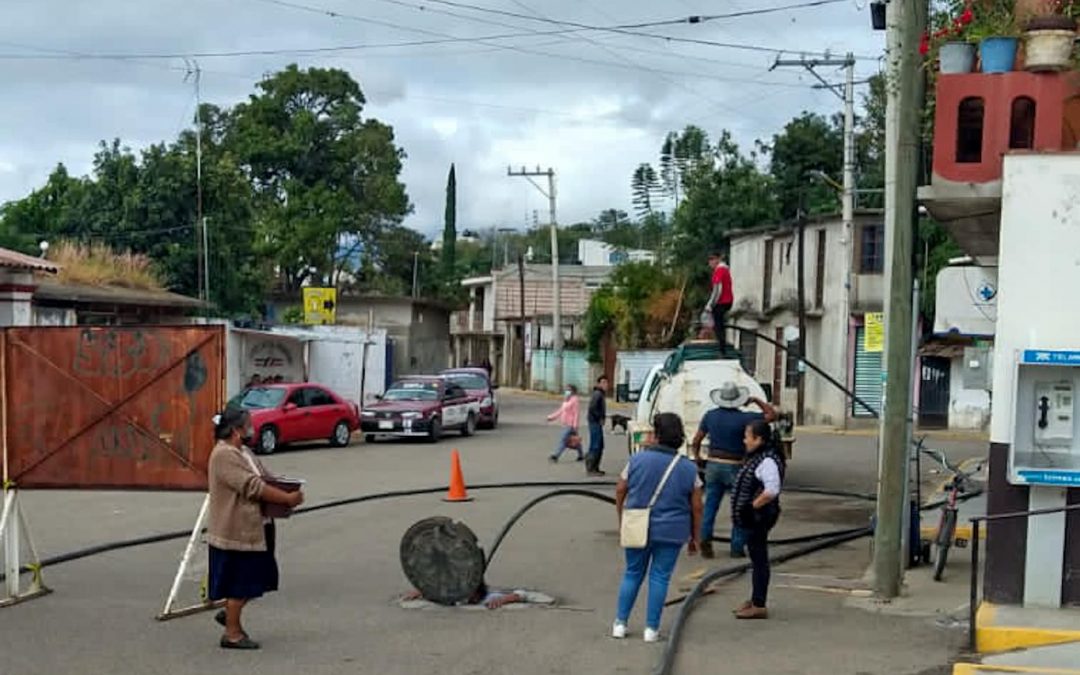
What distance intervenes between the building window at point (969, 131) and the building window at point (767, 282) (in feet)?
123

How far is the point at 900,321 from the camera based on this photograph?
40.9 ft

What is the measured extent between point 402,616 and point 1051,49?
690 centimetres

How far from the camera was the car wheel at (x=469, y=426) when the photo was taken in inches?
1437

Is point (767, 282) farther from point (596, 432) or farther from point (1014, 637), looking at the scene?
point (1014, 637)

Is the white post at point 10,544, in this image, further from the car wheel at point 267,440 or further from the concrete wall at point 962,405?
the concrete wall at point 962,405

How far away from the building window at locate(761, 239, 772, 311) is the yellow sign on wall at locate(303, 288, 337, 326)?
15.0 m

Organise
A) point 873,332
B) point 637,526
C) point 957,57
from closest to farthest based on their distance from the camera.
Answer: point 637,526 → point 957,57 → point 873,332

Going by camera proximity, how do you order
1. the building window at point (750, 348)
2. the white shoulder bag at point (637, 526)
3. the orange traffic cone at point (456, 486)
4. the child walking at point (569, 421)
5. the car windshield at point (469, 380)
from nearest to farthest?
the white shoulder bag at point (637, 526) → the orange traffic cone at point (456, 486) → the child walking at point (569, 421) → the car windshield at point (469, 380) → the building window at point (750, 348)

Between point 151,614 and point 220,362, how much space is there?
2.18 m

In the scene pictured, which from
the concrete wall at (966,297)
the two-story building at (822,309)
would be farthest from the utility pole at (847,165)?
the concrete wall at (966,297)

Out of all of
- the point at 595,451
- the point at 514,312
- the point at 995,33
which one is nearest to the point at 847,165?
the point at 595,451

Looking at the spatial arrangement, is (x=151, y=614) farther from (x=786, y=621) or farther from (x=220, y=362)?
(x=786, y=621)

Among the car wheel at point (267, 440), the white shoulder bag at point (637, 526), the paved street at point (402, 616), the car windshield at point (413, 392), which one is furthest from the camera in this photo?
the car windshield at point (413, 392)

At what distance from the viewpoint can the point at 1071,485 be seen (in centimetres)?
1073
